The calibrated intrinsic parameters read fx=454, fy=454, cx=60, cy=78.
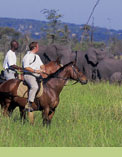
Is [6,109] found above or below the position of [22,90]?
below

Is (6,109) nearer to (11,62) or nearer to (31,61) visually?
(11,62)

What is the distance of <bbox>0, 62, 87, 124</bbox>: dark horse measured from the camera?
7820mm

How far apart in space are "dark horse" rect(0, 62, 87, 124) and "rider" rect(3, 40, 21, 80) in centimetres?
38

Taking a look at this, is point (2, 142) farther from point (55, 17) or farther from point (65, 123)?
point (55, 17)

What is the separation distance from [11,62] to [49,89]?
1031mm

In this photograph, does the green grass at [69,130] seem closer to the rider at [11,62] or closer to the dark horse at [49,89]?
the dark horse at [49,89]

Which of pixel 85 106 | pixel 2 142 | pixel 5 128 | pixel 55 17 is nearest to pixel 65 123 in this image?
pixel 5 128

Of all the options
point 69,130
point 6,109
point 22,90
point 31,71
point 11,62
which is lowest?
point 69,130

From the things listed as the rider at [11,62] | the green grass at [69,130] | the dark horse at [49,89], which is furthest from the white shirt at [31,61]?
the green grass at [69,130]

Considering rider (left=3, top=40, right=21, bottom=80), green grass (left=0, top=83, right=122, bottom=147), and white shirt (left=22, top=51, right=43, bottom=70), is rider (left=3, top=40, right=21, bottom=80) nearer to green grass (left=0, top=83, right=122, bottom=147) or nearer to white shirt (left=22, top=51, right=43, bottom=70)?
white shirt (left=22, top=51, right=43, bottom=70)

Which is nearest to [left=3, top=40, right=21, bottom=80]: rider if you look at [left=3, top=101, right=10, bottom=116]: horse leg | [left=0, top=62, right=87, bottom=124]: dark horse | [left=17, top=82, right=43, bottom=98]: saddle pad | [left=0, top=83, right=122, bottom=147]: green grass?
[left=0, top=62, right=87, bottom=124]: dark horse

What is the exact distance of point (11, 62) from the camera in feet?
27.7

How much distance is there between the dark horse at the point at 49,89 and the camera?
7820 mm

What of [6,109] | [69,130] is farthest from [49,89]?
[6,109]
